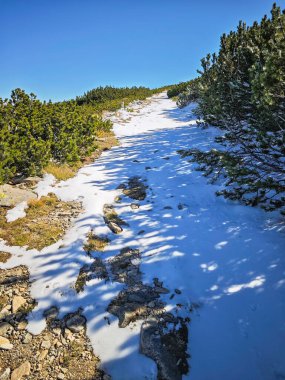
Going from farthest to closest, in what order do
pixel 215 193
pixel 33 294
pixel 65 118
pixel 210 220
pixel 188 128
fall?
pixel 188 128
pixel 65 118
pixel 215 193
pixel 210 220
pixel 33 294

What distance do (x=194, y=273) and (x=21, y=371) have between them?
3.69m

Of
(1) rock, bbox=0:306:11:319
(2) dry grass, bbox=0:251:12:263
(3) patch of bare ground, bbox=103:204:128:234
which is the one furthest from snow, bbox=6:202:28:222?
(1) rock, bbox=0:306:11:319

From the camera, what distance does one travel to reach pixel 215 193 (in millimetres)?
8531

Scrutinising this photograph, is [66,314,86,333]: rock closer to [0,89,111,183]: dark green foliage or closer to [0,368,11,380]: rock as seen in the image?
[0,368,11,380]: rock

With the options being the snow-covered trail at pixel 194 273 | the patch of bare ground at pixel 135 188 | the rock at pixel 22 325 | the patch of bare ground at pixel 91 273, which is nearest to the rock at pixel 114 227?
the snow-covered trail at pixel 194 273

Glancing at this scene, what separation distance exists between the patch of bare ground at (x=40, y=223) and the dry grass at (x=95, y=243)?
2.90ft

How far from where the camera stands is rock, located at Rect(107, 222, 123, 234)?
23.3ft

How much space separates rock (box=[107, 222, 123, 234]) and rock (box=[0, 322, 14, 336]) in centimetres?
330

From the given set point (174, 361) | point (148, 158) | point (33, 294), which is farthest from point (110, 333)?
point (148, 158)

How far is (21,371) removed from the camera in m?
3.94

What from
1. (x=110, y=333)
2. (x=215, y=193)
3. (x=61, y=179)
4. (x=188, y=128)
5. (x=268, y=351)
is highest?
(x=188, y=128)

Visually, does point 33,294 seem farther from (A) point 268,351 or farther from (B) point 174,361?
(A) point 268,351

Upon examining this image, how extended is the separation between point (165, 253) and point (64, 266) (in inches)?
98.2

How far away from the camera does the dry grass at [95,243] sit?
6.46 m
